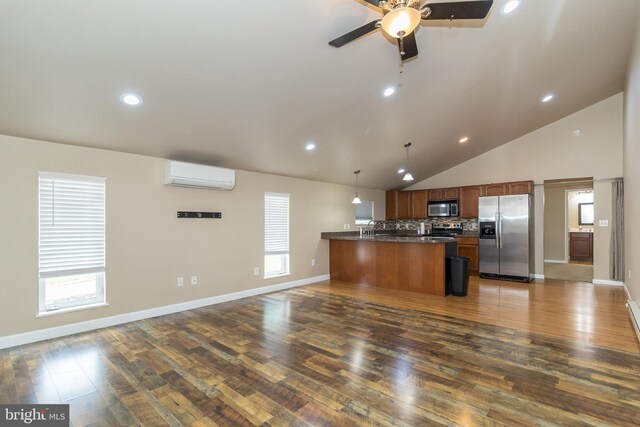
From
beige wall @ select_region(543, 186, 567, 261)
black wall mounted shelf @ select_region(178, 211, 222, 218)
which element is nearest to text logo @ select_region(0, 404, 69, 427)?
black wall mounted shelf @ select_region(178, 211, 222, 218)

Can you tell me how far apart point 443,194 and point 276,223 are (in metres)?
4.48

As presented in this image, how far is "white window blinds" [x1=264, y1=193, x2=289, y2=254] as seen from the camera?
18.8 ft

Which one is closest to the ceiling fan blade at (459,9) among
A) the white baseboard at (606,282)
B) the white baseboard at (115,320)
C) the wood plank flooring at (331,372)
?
the wood plank flooring at (331,372)

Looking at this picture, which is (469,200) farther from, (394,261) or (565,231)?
(565,231)

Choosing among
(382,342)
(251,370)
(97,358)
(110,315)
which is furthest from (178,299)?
(382,342)

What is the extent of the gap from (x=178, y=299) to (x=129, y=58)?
3.27 meters

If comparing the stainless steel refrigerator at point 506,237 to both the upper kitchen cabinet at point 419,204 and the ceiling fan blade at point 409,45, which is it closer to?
the upper kitchen cabinet at point 419,204

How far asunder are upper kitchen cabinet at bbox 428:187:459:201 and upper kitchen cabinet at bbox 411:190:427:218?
7.3 inches

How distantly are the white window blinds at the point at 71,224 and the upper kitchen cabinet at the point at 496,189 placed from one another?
7.33 metres

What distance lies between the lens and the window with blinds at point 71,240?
3.46m

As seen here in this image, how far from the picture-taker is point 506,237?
21.5 feet

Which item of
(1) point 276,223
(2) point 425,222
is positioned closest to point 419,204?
(2) point 425,222

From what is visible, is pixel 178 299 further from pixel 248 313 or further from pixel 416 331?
pixel 416 331

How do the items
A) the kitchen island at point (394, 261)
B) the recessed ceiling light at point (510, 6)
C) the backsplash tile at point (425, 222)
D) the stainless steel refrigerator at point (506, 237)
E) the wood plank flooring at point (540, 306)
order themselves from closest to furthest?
1. the recessed ceiling light at point (510, 6)
2. the wood plank flooring at point (540, 306)
3. the kitchen island at point (394, 261)
4. the stainless steel refrigerator at point (506, 237)
5. the backsplash tile at point (425, 222)
